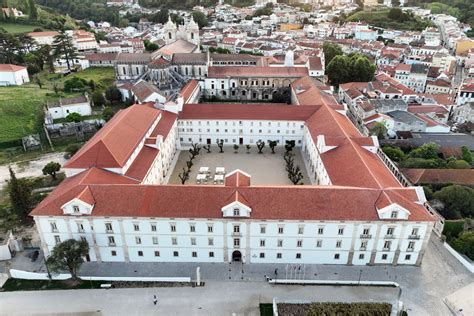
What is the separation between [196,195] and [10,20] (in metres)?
138

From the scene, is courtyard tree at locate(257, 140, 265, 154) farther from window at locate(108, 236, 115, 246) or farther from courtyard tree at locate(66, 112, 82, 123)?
courtyard tree at locate(66, 112, 82, 123)

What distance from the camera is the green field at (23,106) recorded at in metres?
62.4

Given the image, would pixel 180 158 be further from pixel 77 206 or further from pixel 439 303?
pixel 439 303

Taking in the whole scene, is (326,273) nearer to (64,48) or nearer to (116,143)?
(116,143)

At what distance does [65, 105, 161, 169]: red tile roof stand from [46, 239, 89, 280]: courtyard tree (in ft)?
32.6

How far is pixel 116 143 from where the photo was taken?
138 ft

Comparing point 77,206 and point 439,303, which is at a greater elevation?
point 77,206

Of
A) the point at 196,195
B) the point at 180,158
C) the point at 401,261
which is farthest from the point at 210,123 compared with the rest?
the point at 401,261

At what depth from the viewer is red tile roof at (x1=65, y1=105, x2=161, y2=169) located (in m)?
39.3

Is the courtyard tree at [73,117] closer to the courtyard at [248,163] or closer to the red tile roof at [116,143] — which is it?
the red tile roof at [116,143]

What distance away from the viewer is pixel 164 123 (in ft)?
181

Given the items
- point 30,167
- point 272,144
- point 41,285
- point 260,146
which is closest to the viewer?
point 41,285

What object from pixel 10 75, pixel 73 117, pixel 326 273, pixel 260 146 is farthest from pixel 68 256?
pixel 10 75

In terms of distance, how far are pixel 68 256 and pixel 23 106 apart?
4928 cm
